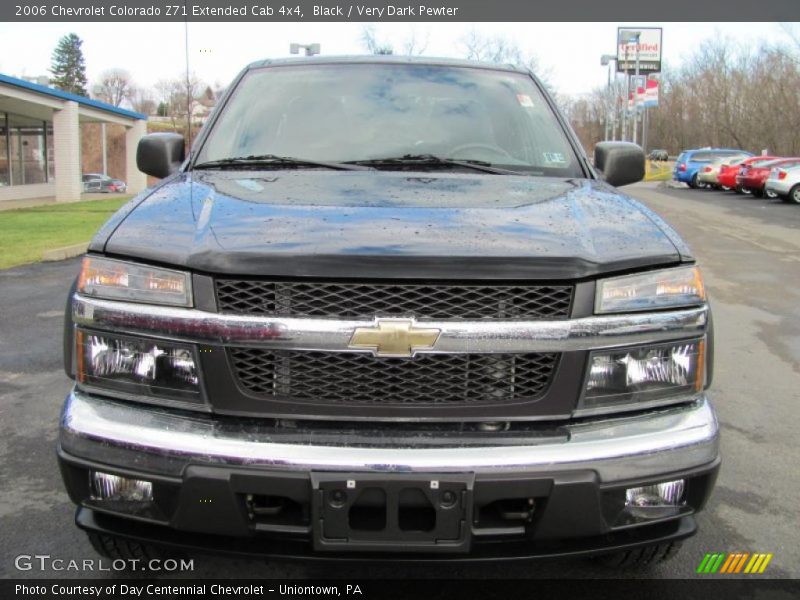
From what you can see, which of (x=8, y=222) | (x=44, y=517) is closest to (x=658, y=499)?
(x=44, y=517)

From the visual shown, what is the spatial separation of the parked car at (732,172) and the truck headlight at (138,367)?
30856 millimetres

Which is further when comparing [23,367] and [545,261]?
[23,367]

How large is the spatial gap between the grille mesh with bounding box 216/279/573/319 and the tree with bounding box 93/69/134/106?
278ft

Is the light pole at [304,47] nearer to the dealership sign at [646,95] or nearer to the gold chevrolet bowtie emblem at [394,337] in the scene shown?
the gold chevrolet bowtie emblem at [394,337]

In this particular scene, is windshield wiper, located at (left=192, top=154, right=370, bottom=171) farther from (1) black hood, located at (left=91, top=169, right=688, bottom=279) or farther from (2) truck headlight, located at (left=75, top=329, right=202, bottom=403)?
(2) truck headlight, located at (left=75, top=329, right=202, bottom=403)

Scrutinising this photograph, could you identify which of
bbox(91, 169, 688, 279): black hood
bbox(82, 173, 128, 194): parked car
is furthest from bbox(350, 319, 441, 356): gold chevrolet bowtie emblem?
bbox(82, 173, 128, 194): parked car

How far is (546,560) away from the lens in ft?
6.75

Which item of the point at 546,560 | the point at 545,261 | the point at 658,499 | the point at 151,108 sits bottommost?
the point at 546,560

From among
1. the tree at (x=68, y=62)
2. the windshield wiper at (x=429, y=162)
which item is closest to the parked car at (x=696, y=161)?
the windshield wiper at (x=429, y=162)

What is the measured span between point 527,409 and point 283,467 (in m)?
0.69

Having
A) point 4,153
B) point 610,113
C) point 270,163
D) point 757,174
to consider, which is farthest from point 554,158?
point 610,113

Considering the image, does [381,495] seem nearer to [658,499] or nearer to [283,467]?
[283,467]

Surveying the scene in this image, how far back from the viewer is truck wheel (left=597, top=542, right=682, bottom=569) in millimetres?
2504

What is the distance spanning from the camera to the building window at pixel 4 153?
27750mm
